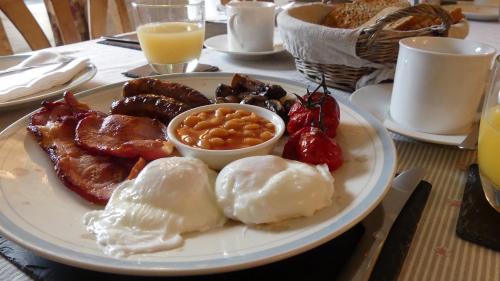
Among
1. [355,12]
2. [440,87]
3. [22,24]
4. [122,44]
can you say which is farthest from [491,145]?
[22,24]

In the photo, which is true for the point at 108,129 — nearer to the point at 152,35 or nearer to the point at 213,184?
the point at 213,184

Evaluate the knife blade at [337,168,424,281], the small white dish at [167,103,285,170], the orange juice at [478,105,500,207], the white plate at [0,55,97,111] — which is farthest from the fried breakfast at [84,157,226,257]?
the white plate at [0,55,97,111]

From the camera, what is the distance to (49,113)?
104 centimetres

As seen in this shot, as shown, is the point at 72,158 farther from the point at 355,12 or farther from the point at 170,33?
the point at 355,12

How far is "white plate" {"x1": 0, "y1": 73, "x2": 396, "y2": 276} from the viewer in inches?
21.6

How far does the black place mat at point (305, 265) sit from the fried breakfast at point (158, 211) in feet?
0.18

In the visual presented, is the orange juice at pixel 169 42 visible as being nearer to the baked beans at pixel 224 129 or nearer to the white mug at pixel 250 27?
the white mug at pixel 250 27

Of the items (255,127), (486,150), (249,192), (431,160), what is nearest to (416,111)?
(431,160)

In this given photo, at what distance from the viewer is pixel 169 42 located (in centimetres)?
154

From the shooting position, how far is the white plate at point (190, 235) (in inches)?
21.6

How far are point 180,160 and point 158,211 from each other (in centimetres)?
12

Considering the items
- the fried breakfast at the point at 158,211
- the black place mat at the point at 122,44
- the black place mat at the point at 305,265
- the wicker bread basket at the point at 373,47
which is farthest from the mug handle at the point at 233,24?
the black place mat at the point at 305,265

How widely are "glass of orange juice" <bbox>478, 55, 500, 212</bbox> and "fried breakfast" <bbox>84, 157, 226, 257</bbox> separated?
0.49 m

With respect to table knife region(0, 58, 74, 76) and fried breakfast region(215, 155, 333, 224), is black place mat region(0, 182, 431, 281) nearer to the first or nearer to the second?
fried breakfast region(215, 155, 333, 224)
